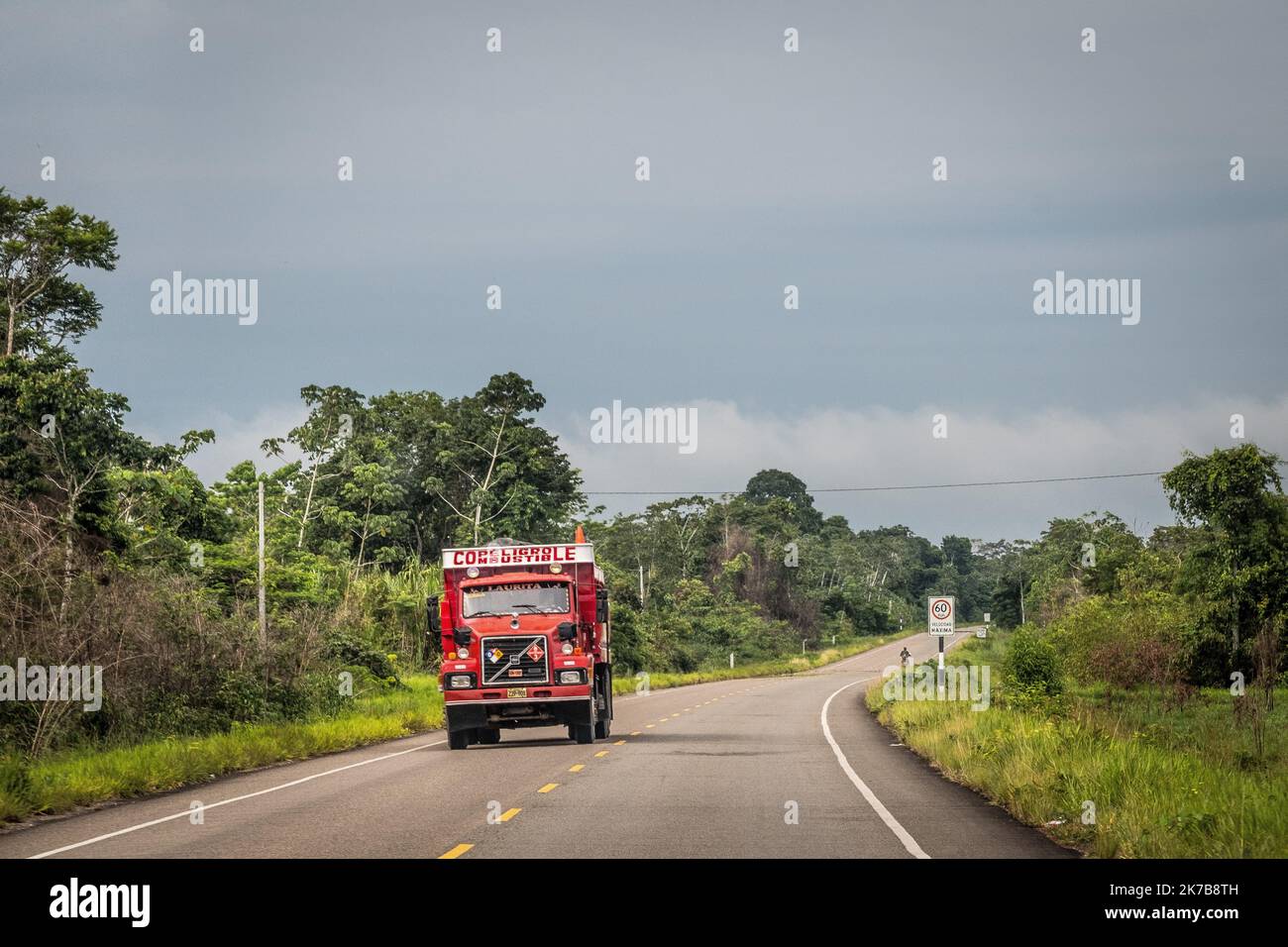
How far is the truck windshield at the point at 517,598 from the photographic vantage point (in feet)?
87.5

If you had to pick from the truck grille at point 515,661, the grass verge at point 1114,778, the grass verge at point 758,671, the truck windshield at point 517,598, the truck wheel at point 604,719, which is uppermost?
the truck windshield at point 517,598

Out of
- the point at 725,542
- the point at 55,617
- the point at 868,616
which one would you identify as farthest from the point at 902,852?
the point at 868,616

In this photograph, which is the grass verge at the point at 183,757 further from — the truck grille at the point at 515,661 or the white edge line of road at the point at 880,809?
the white edge line of road at the point at 880,809

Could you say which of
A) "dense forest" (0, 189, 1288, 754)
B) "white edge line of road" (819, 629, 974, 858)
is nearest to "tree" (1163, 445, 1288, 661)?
"dense forest" (0, 189, 1288, 754)

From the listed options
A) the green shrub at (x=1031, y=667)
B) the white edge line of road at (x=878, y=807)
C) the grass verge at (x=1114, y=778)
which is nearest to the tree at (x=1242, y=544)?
the green shrub at (x=1031, y=667)

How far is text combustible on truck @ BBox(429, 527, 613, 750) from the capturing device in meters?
26.2

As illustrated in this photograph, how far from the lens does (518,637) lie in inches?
1033

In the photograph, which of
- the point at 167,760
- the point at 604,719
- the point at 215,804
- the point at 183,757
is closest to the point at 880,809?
the point at 215,804

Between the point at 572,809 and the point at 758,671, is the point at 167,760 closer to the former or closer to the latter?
the point at 572,809

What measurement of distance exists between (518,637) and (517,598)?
842 mm

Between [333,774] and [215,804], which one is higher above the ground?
[215,804]

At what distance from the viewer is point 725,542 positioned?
11812 centimetres

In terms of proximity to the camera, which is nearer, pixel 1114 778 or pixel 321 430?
pixel 1114 778

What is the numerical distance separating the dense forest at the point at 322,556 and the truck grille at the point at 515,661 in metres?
5.29
